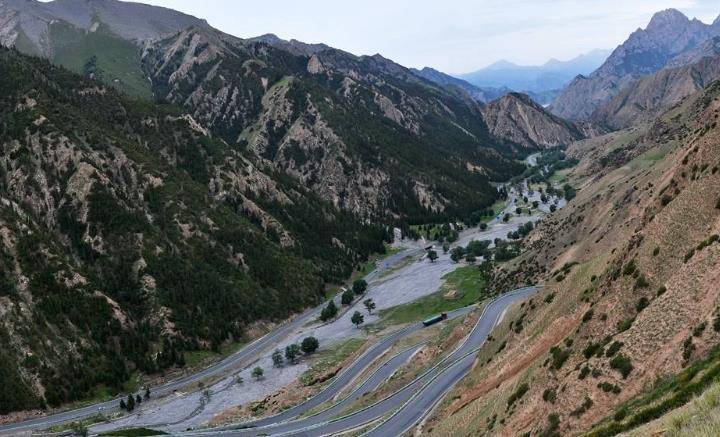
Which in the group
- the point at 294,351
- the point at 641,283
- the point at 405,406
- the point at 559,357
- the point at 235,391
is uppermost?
the point at 641,283

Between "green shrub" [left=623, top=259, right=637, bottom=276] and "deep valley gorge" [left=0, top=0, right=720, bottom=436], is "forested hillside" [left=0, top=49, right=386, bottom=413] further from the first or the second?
"green shrub" [left=623, top=259, right=637, bottom=276]

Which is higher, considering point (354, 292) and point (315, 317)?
point (354, 292)

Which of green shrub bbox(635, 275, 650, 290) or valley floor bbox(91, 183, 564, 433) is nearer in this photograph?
green shrub bbox(635, 275, 650, 290)

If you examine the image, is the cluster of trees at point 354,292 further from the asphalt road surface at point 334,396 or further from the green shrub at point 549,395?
the green shrub at point 549,395

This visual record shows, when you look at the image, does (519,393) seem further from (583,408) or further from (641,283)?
(641,283)

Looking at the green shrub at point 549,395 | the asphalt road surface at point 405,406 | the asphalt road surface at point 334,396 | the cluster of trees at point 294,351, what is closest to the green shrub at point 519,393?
the green shrub at point 549,395

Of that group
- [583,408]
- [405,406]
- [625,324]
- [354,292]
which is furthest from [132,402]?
[625,324]

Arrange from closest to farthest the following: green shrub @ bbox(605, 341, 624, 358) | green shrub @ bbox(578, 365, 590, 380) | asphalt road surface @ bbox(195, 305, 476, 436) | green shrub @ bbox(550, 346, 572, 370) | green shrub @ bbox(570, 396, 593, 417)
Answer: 1. green shrub @ bbox(570, 396, 593, 417)
2. green shrub @ bbox(605, 341, 624, 358)
3. green shrub @ bbox(578, 365, 590, 380)
4. green shrub @ bbox(550, 346, 572, 370)
5. asphalt road surface @ bbox(195, 305, 476, 436)

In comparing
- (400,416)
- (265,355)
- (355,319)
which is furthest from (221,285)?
(400,416)

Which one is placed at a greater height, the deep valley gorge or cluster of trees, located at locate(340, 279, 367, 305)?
the deep valley gorge

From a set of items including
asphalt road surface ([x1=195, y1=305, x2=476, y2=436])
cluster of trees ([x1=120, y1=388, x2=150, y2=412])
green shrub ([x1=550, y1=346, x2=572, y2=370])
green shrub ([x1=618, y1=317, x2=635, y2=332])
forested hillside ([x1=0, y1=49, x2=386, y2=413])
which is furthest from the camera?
forested hillside ([x1=0, y1=49, x2=386, y2=413])

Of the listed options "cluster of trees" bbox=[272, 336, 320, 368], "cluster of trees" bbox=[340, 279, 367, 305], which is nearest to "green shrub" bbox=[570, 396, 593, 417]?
"cluster of trees" bbox=[272, 336, 320, 368]
